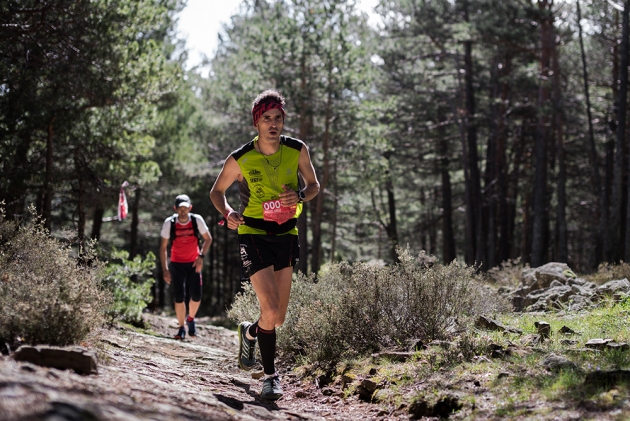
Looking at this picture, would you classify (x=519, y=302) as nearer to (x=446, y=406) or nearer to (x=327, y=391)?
(x=327, y=391)

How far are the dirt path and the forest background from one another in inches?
139

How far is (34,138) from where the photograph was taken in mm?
11391

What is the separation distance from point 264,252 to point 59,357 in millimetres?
1875

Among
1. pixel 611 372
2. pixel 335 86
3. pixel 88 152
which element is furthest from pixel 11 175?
pixel 335 86

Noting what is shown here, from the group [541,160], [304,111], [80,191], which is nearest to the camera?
[80,191]

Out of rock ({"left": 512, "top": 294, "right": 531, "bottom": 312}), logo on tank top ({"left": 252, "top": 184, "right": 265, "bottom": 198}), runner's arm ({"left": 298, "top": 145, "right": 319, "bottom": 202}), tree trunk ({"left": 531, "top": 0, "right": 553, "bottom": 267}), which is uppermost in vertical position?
tree trunk ({"left": 531, "top": 0, "right": 553, "bottom": 267})

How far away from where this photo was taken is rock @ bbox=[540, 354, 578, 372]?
4379 millimetres

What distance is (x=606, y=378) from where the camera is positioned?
3973 millimetres

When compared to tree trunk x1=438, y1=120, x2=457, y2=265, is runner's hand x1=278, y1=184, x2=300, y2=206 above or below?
below

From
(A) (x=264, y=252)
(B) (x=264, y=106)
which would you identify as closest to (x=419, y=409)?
(A) (x=264, y=252)

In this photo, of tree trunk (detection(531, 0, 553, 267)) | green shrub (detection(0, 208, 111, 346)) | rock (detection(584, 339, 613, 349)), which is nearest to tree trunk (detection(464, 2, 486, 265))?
tree trunk (detection(531, 0, 553, 267))

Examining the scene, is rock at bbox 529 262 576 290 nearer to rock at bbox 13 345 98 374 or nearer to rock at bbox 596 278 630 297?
rock at bbox 596 278 630 297

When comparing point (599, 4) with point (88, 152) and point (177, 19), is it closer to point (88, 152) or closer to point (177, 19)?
point (177, 19)

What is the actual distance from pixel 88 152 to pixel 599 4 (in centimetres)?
1707
